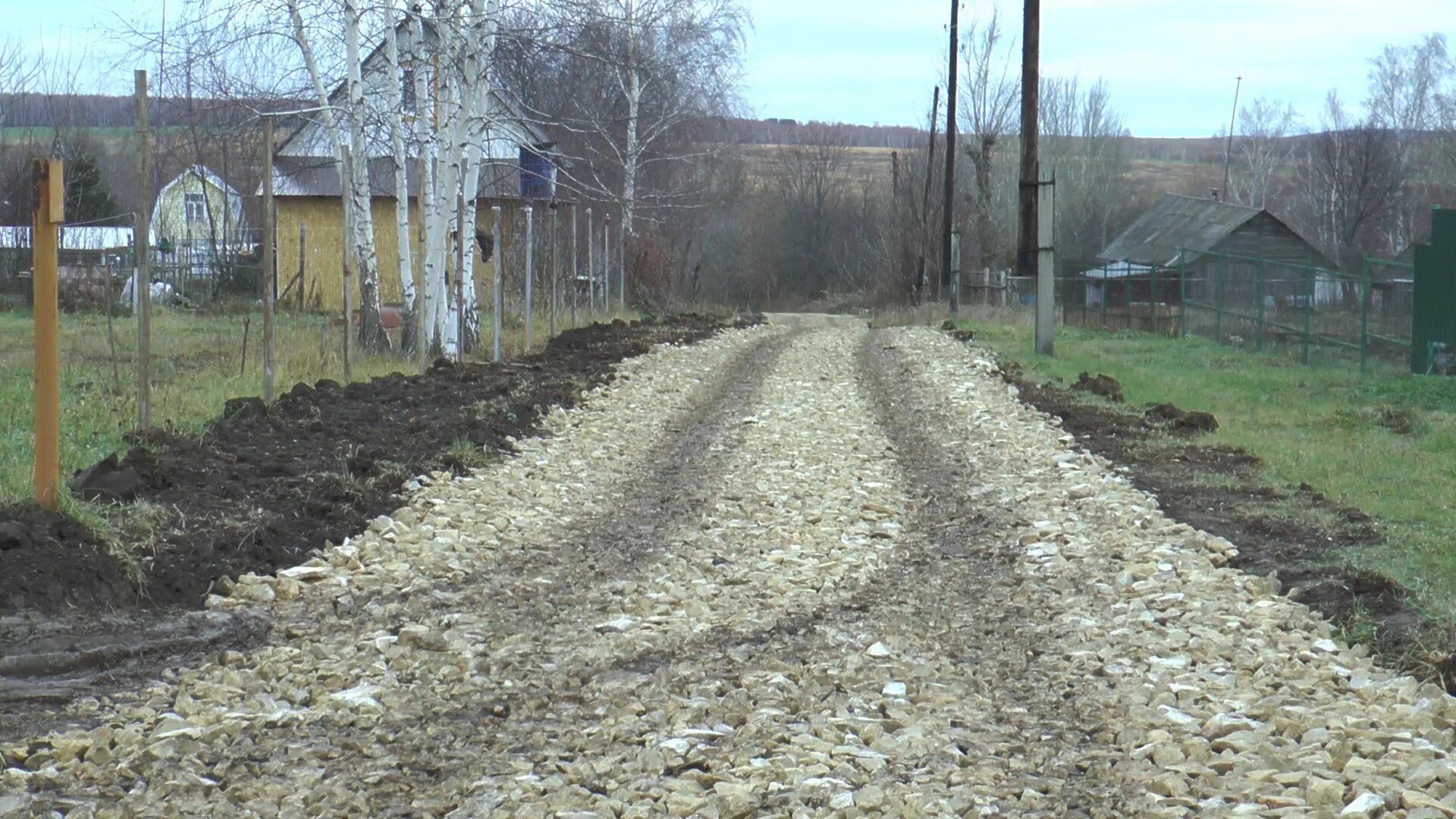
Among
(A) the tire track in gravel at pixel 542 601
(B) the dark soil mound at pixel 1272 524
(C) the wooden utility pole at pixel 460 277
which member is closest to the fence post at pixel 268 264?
(A) the tire track in gravel at pixel 542 601

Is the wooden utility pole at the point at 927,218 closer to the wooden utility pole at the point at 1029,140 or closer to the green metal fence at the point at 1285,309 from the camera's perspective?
the green metal fence at the point at 1285,309

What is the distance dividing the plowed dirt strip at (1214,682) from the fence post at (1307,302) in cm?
1295

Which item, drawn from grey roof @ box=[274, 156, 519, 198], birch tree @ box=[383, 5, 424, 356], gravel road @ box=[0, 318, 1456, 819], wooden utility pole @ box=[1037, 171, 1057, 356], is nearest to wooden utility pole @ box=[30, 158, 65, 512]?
gravel road @ box=[0, 318, 1456, 819]

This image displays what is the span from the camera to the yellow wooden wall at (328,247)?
30750 millimetres

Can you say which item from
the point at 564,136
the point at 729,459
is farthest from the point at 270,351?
the point at 564,136

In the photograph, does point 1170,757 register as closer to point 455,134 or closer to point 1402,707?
point 1402,707

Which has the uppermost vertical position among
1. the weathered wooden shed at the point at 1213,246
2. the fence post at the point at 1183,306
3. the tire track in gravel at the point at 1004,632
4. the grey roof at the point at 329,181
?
the grey roof at the point at 329,181

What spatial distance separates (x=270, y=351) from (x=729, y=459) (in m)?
3.83

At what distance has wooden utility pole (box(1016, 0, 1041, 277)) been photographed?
21.9 m

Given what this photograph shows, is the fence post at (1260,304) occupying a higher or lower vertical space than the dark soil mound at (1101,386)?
higher

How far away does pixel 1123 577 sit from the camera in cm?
692

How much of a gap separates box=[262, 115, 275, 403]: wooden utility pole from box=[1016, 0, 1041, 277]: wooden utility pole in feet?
42.9

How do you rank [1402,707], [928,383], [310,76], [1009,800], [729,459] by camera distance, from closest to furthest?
[1009,800] → [1402,707] → [729,459] → [928,383] → [310,76]

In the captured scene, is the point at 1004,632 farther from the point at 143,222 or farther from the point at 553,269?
the point at 553,269
